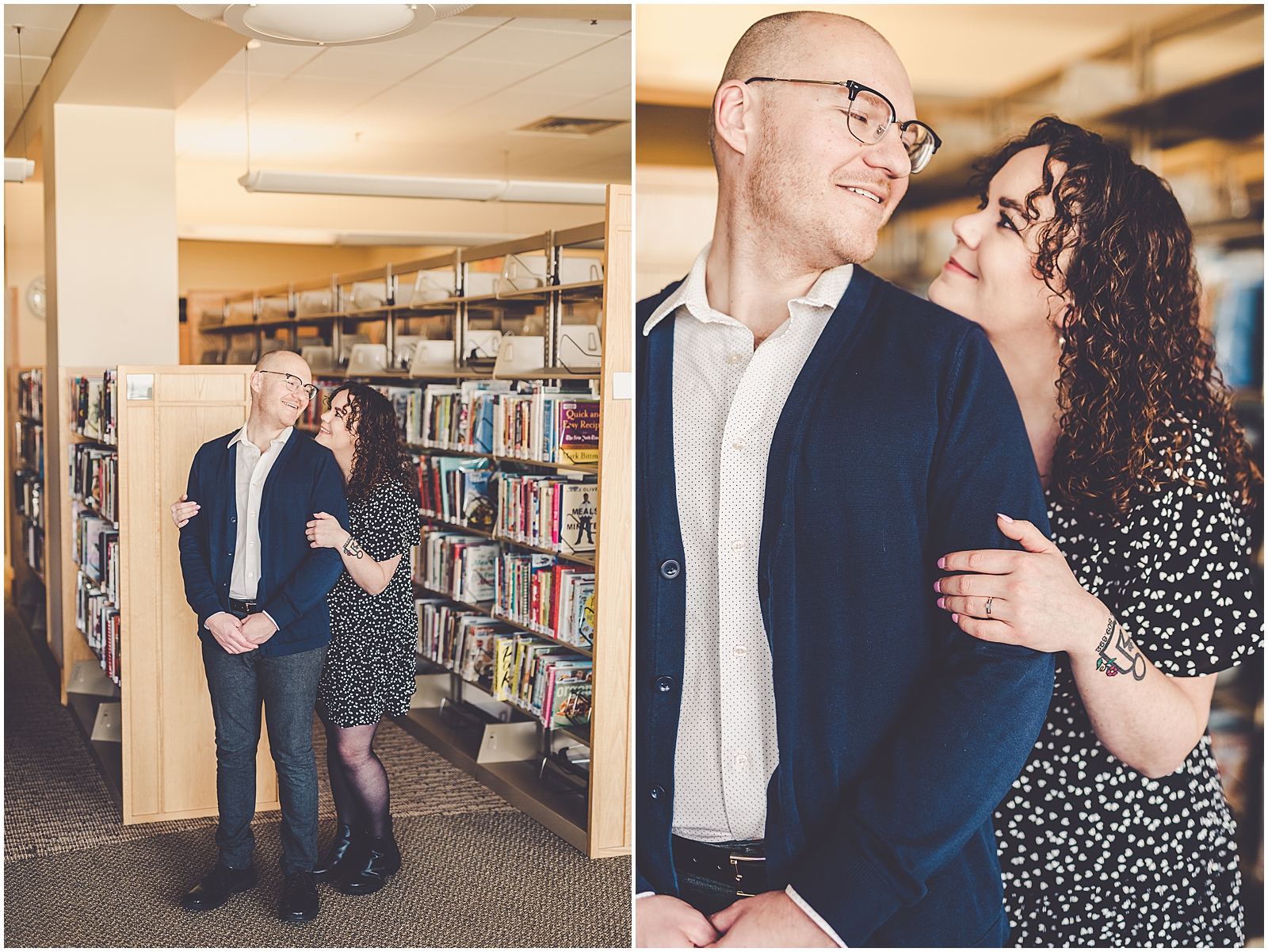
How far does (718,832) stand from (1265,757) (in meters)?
0.83

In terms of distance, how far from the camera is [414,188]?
22.0 feet

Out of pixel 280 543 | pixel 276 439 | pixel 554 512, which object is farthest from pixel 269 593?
pixel 554 512

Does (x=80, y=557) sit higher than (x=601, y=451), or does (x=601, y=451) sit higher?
(x=601, y=451)

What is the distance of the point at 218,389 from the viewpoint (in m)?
3.96

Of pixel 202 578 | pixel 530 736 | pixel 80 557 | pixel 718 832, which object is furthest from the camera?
pixel 80 557

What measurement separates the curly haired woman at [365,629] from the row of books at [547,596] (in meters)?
0.67

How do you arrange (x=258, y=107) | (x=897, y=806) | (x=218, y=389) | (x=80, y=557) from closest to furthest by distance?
(x=897, y=806), (x=218, y=389), (x=80, y=557), (x=258, y=107)

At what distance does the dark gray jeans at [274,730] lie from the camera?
326 cm

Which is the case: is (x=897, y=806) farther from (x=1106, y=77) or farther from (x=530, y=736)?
(x=530, y=736)

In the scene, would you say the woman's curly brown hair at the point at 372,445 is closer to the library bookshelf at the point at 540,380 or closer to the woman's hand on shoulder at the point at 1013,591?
the library bookshelf at the point at 540,380

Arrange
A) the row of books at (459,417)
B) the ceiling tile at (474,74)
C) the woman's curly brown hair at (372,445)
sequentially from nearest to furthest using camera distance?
the woman's curly brown hair at (372,445)
the row of books at (459,417)
the ceiling tile at (474,74)

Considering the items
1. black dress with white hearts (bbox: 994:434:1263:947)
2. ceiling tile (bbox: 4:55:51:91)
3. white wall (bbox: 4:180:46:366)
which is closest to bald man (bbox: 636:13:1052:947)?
black dress with white hearts (bbox: 994:434:1263:947)

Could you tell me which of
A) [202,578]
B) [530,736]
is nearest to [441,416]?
[530,736]

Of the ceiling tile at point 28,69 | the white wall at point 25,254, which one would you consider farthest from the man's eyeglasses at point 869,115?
the white wall at point 25,254
